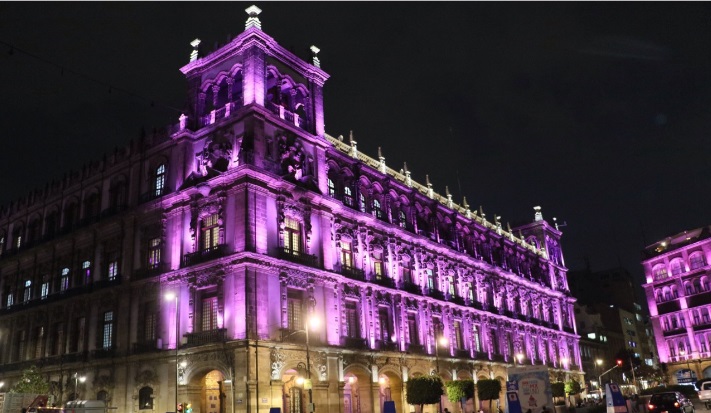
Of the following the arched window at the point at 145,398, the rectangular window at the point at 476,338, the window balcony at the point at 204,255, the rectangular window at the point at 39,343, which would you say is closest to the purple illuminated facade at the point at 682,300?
the rectangular window at the point at 476,338

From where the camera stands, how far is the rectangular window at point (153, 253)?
45.5m

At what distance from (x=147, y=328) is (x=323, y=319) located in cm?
1237

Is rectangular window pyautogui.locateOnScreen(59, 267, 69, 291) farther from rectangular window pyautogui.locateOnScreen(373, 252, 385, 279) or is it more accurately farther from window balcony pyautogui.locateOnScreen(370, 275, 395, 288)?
rectangular window pyautogui.locateOnScreen(373, 252, 385, 279)

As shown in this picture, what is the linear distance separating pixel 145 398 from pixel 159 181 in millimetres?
15628

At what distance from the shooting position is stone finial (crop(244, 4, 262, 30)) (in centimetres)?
4462

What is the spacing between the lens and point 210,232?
140ft

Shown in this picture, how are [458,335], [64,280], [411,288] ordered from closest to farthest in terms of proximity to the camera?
[64,280], [411,288], [458,335]

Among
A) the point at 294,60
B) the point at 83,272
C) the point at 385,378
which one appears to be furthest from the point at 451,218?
the point at 83,272

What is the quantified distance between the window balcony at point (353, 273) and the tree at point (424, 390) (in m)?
8.79

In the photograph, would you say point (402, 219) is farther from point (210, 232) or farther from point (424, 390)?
point (210, 232)

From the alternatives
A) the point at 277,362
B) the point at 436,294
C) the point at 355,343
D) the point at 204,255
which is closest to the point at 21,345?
the point at 204,255

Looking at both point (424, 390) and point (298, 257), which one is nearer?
point (298, 257)

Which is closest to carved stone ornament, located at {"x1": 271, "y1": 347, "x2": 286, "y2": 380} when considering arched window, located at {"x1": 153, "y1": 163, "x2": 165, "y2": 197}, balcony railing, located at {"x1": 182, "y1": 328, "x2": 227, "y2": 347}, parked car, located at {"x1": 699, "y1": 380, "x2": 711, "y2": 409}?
balcony railing, located at {"x1": 182, "y1": 328, "x2": 227, "y2": 347}

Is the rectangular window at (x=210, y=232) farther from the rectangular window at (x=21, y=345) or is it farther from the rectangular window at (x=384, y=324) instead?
the rectangular window at (x=21, y=345)
